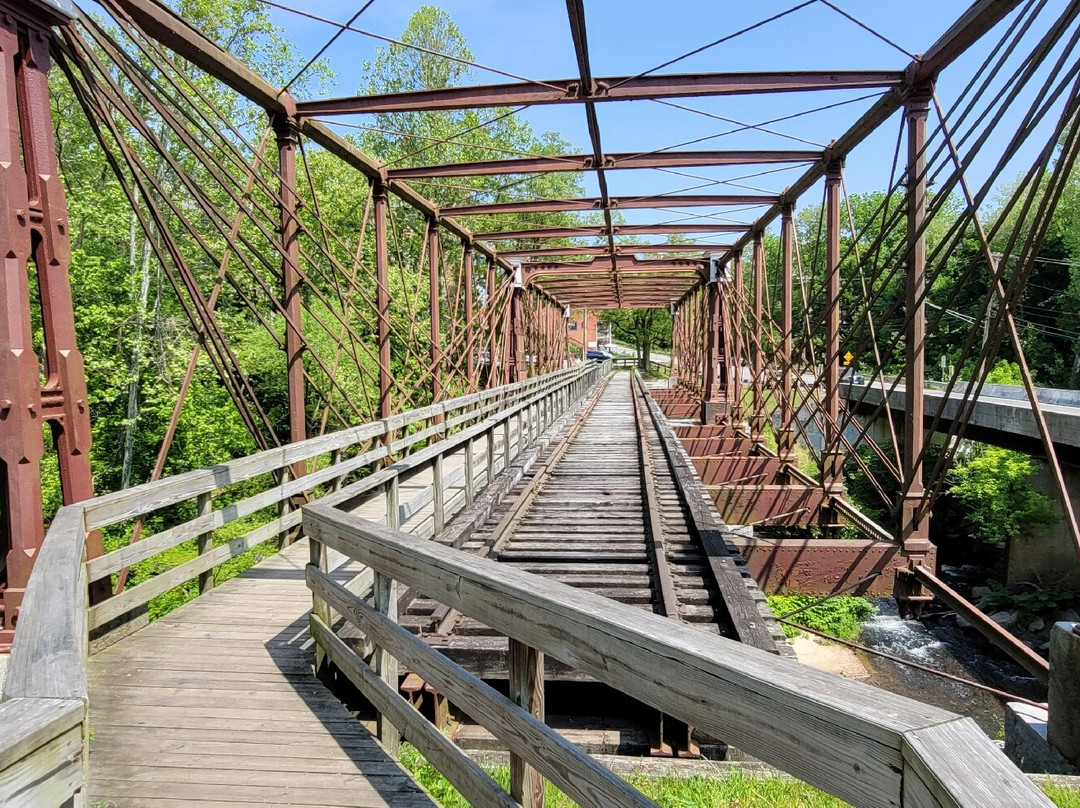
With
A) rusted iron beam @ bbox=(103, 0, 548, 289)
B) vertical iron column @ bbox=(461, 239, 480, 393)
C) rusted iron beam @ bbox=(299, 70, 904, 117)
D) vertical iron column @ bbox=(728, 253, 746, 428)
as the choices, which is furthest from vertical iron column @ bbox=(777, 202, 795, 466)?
rusted iron beam @ bbox=(103, 0, 548, 289)

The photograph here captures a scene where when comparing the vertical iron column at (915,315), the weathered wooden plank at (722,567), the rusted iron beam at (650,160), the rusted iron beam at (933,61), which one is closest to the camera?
the weathered wooden plank at (722,567)

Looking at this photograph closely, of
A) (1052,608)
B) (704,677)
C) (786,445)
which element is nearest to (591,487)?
(786,445)

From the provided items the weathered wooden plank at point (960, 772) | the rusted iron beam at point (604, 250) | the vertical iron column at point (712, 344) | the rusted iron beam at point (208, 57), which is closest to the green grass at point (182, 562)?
the rusted iron beam at point (604, 250)

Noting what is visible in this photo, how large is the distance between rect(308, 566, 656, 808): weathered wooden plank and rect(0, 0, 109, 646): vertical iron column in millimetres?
2161

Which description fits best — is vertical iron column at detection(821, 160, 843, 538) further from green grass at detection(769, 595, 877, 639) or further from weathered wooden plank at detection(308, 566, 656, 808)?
green grass at detection(769, 595, 877, 639)

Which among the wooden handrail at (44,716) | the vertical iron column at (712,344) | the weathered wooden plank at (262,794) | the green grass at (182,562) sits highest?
the vertical iron column at (712,344)

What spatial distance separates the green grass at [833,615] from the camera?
18828 mm

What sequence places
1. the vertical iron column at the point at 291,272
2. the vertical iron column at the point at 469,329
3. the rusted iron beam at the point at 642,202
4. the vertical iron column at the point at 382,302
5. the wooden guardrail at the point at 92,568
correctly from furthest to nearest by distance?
the vertical iron column at the point at 469,329 < the rusted iron beam at the point at 642,202 < the vertical iron column at the point at 382,302 < the vertical iron column at the point at 291,272 < the wooden guardrail at the point at 92,568

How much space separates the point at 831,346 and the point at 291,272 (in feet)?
20.7

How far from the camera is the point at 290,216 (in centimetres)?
743

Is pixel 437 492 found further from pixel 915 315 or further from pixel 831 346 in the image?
pixel 831 346

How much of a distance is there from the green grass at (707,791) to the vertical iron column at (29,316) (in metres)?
2.30

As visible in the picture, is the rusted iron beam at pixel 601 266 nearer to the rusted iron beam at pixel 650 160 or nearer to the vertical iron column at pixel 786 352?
the vertical iron column at pixel 786 352

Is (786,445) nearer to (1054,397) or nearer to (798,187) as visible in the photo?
(798,187)
